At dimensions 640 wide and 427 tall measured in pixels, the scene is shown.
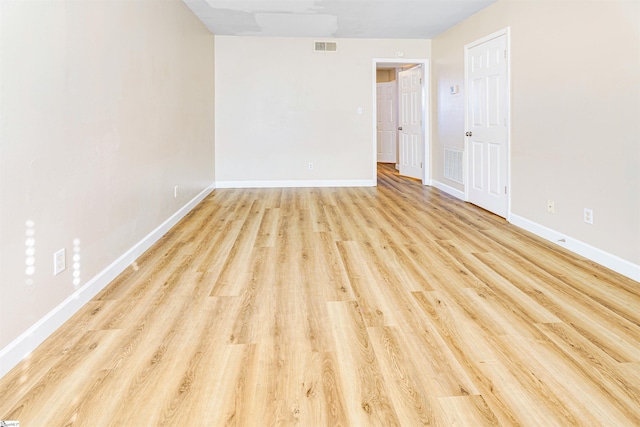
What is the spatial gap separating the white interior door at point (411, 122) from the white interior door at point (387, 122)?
2.27 metres

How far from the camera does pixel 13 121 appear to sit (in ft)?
6.41

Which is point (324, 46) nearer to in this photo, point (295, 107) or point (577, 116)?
point (295, 107)

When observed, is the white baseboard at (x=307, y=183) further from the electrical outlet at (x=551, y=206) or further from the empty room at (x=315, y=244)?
the electrical outlet at (x=551, y=206)

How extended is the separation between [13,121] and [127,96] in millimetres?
1587

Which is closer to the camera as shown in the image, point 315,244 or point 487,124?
point 315,244

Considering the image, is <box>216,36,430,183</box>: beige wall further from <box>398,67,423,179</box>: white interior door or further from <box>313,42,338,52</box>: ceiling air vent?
<box>398,67,423,179</box>: white interior door

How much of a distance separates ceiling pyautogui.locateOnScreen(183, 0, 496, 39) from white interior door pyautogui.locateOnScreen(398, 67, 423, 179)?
0.98m

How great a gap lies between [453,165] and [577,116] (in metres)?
3.04

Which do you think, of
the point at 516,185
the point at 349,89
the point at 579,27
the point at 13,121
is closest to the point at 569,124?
the point at 579,27

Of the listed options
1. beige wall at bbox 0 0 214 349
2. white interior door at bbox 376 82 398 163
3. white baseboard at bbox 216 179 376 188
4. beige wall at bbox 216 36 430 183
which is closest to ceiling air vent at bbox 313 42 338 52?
beige wall at bbox 216 36 430 183

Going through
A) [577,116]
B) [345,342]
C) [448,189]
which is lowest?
[345,342]

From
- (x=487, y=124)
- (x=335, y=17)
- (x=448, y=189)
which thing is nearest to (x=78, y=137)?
(x=335, y=17)

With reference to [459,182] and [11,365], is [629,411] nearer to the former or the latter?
[11,365]

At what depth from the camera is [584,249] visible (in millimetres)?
3604
